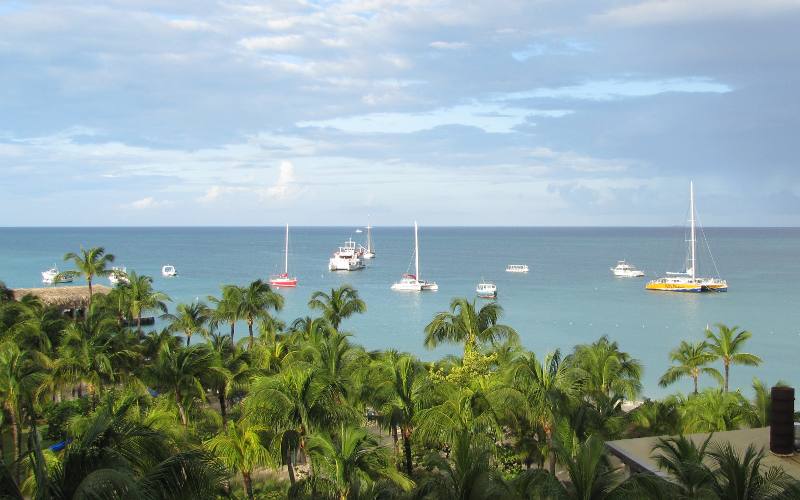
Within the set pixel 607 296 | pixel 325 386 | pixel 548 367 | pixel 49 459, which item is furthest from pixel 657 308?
pixel 49 459

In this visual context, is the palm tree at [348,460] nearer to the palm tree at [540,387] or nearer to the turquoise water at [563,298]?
the palm tree at [540,387]

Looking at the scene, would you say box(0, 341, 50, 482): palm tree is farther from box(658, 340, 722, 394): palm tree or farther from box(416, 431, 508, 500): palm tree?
box(658, 340, 722, 394): palm tree

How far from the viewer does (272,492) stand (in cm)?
2505

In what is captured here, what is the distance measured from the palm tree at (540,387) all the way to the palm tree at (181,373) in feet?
38.6

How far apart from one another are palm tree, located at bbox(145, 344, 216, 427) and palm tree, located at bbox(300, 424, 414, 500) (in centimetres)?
1005

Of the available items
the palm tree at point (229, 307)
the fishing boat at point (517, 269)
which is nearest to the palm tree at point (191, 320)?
the palm tree at point (229, 307)

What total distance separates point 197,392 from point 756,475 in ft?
64.8

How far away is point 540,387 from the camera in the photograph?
2200 cm

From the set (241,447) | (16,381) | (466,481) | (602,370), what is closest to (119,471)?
(466,481)

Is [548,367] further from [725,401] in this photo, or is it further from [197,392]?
[197,392]

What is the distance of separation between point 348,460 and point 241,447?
4987 millimetres

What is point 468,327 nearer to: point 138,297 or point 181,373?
point 181,373

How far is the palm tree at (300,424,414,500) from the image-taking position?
52.9 feet

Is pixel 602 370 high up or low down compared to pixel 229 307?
down
